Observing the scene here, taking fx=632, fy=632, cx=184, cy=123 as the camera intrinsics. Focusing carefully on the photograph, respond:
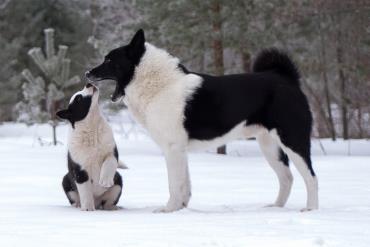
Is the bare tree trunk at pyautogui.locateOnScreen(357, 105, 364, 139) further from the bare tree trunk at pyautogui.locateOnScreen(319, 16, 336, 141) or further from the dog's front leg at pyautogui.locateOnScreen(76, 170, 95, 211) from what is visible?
the dog's front leg at pyautogui.locateOnScreen(76, 170, 95, 211)

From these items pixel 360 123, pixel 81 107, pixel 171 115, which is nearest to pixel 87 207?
pixel 81 107

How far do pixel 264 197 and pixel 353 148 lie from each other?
9.26m

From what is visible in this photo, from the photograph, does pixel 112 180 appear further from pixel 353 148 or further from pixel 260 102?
pixel 353 148

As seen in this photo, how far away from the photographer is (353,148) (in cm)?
1545

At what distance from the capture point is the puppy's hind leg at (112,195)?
559 cm

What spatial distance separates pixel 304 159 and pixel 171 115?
120 centimetres

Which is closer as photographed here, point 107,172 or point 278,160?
point 107,172

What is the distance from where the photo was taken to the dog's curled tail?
5.63 metres

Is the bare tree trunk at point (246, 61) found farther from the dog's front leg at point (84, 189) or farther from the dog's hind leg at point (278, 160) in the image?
the dog's front leg at point (84, 189)

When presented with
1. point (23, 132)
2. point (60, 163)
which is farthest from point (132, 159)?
point (23, 132)

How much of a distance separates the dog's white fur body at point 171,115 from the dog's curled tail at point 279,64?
0.57 m

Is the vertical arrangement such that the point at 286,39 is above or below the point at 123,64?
above

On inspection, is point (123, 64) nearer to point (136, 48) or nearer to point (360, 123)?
point (136, 48)

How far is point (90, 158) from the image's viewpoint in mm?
5375
